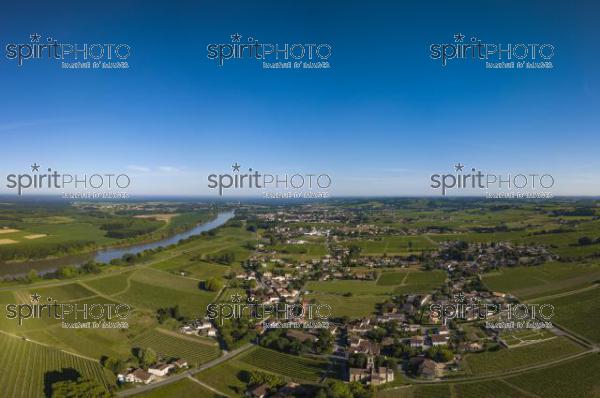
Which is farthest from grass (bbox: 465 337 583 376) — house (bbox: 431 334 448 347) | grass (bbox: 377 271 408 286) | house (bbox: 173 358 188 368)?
grass (bbox: 377 271 408 286)

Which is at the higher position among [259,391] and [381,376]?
[381,376]

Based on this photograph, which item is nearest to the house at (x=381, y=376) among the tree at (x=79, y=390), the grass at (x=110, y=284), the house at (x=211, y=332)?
the house at (x=211, y=332)

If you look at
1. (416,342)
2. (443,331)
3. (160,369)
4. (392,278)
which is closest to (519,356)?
(443,331)

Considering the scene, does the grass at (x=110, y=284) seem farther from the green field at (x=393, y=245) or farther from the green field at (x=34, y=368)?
the green field at (x=393, y=245)

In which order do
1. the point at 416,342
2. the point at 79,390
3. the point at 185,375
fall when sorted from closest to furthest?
the point at 79,390, the point at 185,375, the point at 416,342

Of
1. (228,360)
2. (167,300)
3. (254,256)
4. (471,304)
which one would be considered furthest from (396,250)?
(228,360)

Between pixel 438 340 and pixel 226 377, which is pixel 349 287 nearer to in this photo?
pixel 438 340

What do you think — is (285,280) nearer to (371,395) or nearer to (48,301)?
(48,301)
